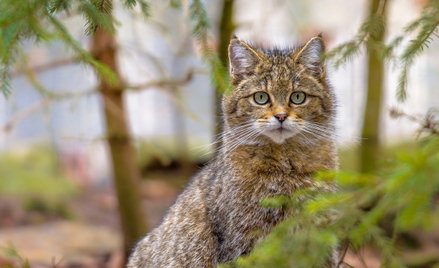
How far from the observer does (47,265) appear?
196 inches

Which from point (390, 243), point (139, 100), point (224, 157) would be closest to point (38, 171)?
point (139, 100)

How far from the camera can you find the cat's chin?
119 inches

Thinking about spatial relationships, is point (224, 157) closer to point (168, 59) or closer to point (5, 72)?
point (5, 72)

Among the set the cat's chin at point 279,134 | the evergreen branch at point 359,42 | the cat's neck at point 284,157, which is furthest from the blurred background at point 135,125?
the evergreen branch at point 359,42

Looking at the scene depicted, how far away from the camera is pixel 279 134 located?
304cm

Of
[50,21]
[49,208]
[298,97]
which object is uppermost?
[50,21]

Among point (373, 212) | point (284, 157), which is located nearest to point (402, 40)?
point (284, 157)

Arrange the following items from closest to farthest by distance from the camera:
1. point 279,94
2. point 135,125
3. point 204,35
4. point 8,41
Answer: point 8,41
point 204,35
point 279,94
point 135,125

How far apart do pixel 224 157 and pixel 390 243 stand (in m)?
1.83

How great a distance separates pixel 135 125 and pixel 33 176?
8.73 feet

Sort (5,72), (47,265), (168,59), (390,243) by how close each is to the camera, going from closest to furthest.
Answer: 1. (390,243)
2. (5,72)
3. (47,265)
4. (168,59)

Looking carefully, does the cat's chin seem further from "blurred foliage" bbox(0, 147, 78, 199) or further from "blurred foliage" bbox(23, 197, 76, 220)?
"blurred foliage" bbox(0, 147, 78, 199)

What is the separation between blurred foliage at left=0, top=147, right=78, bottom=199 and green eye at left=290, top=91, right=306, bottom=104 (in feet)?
21.4

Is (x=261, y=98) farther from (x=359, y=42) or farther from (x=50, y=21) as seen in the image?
(x=50, y=21)
